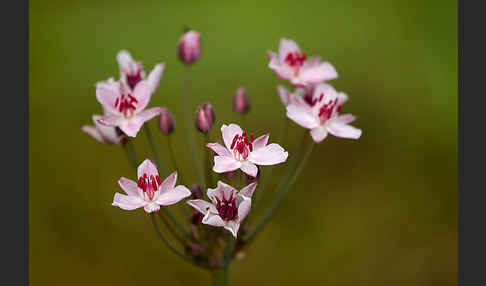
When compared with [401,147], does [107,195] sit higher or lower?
lower

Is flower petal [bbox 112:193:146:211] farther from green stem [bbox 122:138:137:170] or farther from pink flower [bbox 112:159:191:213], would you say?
green stem [bbox 122:138:137:170]

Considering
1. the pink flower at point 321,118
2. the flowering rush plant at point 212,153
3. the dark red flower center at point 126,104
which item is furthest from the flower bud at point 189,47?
the pink flower at point 321,118

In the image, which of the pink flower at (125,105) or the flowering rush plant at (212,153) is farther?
the pink flower at (125,105)

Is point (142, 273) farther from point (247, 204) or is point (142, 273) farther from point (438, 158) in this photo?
point (438, 158)

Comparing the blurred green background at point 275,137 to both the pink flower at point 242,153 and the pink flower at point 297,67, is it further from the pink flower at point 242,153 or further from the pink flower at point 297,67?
the pink flower at point 242,153

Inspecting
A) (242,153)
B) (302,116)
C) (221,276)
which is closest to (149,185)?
(242,153)

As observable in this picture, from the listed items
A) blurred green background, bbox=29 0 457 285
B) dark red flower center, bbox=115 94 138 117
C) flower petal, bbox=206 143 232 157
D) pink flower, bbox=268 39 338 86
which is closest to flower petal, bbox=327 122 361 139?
pink flower, bbox=268 39 338 86

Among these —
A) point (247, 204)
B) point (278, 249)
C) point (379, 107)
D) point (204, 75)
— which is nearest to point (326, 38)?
point (379, 107)
